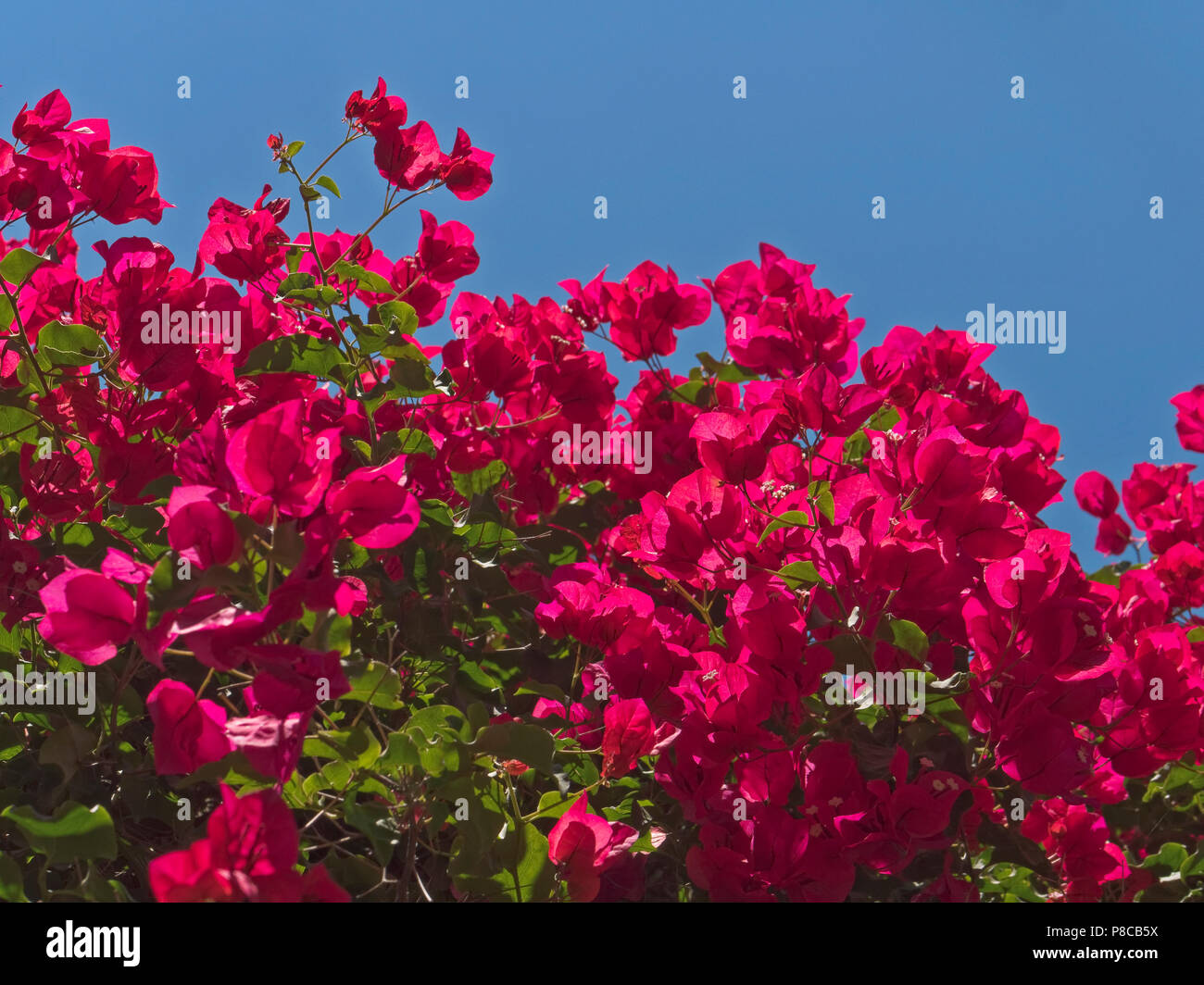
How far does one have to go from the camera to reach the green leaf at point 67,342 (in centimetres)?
109

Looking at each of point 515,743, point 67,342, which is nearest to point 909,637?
point 515,743

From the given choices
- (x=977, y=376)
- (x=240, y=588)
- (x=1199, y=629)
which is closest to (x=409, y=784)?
(x=240, y=588)

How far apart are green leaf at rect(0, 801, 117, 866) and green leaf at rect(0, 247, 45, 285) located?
61cm

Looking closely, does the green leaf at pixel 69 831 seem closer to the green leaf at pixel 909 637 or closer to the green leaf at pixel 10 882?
the green leaf at pixel 10 882

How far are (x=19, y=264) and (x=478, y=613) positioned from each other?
69cm

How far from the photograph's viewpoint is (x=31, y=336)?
1229 millimetres

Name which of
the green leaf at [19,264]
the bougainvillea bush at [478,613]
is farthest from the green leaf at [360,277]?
the green leaf at [19,264]

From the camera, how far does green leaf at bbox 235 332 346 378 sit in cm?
115

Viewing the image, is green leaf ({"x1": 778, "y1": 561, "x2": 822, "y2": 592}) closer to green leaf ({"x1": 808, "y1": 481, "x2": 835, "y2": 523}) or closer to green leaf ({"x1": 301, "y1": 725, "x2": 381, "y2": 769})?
green leaf ({"x1": 808, "y1": 481, "x2": 835, "y2": 523})

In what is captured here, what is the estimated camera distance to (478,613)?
54.7 inches

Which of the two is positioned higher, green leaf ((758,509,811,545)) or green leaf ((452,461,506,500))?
green leaf ((452,461,506,500))

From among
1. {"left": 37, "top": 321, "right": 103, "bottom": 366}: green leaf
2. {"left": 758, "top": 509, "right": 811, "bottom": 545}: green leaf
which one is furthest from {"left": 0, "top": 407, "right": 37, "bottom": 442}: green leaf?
{"left": 758, "top": 509, "right": 811, "bottom": 545}: green leaf
